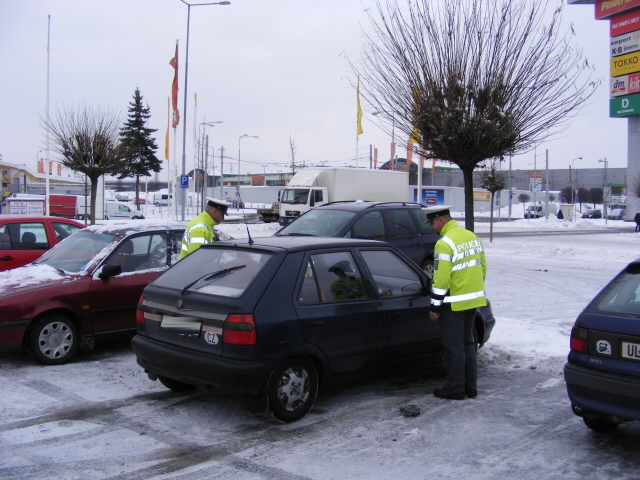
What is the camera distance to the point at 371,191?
109 ft

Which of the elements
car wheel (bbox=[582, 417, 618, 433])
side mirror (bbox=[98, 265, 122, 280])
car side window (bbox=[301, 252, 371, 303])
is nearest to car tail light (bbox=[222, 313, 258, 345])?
car side window (bbox=[301, 252, 371, 303])

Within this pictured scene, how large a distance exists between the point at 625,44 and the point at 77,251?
39618mm

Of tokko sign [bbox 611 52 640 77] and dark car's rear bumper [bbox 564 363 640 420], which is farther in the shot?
tokko sign [bbox 611 52 640 77]

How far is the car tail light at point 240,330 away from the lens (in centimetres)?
463

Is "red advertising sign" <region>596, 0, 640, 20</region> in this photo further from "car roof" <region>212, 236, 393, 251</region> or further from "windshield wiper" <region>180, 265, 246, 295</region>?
"windshield wiper" <region>180, 265, 246, 295</region>

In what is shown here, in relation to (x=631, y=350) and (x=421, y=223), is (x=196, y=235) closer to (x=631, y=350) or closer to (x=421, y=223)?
(x=631, y=350)

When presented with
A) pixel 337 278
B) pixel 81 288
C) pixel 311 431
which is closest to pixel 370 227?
pixel 81 288

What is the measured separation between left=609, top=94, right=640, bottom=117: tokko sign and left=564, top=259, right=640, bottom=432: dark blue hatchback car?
134 ft

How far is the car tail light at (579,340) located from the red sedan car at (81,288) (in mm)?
4941

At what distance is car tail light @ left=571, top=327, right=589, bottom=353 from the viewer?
439 cm

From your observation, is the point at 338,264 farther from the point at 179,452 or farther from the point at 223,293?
the point at 179,452

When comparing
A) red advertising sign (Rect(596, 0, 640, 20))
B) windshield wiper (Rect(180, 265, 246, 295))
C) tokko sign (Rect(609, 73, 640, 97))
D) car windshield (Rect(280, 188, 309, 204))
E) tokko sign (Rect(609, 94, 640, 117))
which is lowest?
windshield wiper (Rect(180, 265, 246, 295))

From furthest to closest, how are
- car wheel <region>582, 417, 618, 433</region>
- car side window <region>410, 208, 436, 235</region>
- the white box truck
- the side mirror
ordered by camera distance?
the white box truck → car side window <region>410, 208, 436, 235</region> → the side mirror → car wheel <region>582, 417, 618, 433</region>

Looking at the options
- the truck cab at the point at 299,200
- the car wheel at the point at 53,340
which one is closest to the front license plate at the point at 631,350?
the car wheel at the point at 53,340
